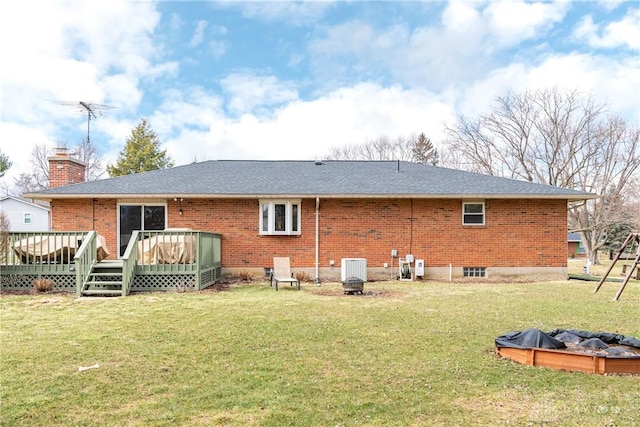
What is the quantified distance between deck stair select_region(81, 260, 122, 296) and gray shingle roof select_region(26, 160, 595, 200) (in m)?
2.90

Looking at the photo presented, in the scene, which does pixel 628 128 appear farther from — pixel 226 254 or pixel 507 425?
pixel 507 425

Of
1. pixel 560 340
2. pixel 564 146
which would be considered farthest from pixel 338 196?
pixel 564 146

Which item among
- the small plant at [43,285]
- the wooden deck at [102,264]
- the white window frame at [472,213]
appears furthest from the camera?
the white window frame at [472,213]

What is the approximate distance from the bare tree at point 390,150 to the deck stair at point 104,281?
30.4 m

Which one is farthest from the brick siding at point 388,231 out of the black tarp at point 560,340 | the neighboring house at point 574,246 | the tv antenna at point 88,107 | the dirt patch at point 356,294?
the neighboring house at point 574,246

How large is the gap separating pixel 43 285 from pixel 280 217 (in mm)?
6638

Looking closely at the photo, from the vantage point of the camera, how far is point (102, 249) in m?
11.6

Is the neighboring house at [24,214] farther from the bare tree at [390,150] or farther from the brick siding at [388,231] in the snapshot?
the bare tree at [390,150]

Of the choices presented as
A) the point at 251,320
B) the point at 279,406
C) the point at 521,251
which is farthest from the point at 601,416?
the point at 521,251

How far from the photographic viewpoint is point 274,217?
13.7 m

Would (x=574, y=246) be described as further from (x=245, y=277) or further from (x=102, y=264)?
(x=102, y=264)

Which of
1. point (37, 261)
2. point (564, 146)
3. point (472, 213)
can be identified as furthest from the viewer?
point (564, 146)

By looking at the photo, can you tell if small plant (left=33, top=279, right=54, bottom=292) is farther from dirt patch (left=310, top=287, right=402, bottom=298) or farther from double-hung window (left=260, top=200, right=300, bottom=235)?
dirt patch (left=310, top=287, right=402, bottom=298)

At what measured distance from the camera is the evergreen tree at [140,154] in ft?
123
